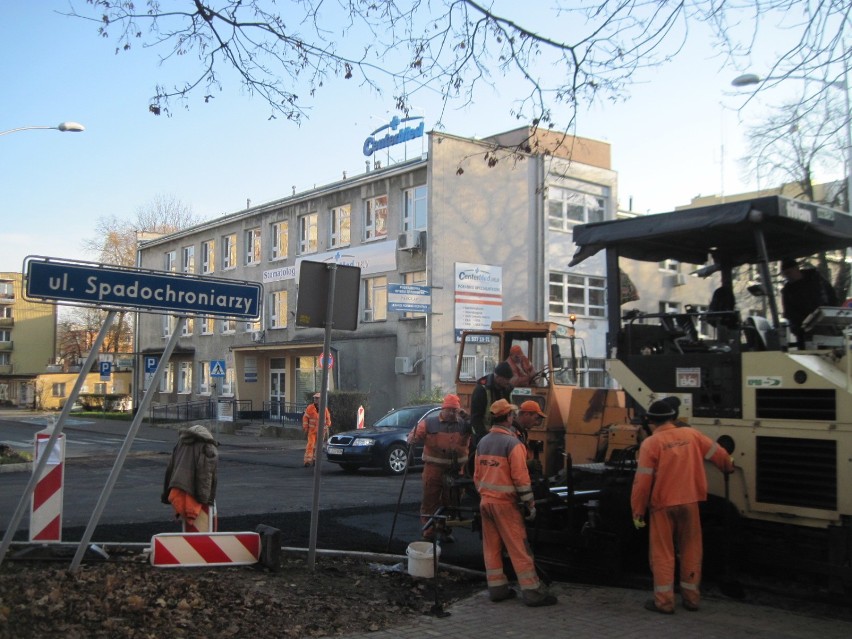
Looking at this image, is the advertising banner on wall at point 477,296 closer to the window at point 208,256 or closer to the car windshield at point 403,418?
the car windshield at point 403,418

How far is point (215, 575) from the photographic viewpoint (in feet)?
24.3

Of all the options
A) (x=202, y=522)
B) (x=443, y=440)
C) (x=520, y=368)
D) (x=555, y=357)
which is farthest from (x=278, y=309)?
(x=202, y=522)

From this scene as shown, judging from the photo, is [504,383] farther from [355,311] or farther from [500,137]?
[500,137]

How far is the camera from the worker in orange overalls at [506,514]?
693 cm

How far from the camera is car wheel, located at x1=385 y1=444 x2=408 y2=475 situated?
1847cm

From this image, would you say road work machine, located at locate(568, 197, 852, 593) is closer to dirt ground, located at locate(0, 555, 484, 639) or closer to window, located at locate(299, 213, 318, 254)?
dirt ground, located at locate(0, 555, 484, 639)

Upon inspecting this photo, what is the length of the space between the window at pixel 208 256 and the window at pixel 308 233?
26.3 feet

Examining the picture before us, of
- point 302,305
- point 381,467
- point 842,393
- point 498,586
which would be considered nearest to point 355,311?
point 302,305

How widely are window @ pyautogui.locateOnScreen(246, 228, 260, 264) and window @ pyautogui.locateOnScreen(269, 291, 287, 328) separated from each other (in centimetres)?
260

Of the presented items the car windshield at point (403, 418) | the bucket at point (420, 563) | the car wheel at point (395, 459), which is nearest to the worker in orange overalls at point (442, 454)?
the bucket at point (420, 563)

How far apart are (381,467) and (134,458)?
27.1 ft

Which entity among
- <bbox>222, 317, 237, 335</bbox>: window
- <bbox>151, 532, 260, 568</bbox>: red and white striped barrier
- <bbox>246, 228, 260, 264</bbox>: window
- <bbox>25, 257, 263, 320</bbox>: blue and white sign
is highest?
<bbox>246, 228, 260, 264</bbox>: window

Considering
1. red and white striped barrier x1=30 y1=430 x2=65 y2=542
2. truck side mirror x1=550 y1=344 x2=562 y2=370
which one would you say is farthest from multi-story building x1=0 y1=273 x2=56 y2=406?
red and white striped barrier x1=30 y1=430 x2=65 y2=542

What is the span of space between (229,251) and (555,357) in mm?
31564
